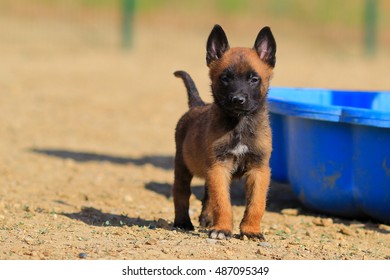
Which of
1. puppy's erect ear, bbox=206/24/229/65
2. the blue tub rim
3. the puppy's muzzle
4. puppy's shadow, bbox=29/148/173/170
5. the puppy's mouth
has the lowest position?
puppy's shadow, bbox=29/148/173/170

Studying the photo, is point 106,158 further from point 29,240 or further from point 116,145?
point 29,240

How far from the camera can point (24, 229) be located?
20.8ft

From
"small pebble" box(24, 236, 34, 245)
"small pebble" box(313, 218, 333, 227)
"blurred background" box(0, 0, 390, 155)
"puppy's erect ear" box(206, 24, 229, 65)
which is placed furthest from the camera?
"blurred background" box(0, 0, 390, 155)

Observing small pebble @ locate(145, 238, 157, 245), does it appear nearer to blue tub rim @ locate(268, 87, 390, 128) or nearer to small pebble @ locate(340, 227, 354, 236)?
small pebble @ locate(340, 227, 354, 236)

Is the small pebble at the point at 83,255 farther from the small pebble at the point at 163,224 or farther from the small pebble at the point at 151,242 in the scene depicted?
the small pebble at the point at 163,224

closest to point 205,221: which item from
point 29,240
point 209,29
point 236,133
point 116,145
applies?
point 236,133

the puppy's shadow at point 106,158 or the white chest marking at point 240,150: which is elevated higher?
the white chest marking at point 240,150

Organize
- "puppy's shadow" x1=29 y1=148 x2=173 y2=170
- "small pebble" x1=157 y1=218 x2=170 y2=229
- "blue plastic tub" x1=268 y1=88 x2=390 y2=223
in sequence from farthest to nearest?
"puppy's shadow" x1=29 y1=148 x2=173 y2=170 < "blue plastic tub" x1=268 y1=88 x2=390 y2=223 < "small pebble" x1=157 y1=218 x2=170 y2=229

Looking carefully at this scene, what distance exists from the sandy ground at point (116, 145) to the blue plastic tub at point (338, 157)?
7.7 inches

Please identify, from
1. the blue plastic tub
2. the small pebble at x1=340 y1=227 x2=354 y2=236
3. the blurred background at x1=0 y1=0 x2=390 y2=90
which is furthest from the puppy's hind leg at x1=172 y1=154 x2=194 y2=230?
the blurred background at x1=0 y1=0 x2=390 y2=90

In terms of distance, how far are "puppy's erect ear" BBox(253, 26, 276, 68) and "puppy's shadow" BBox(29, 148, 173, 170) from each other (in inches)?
156

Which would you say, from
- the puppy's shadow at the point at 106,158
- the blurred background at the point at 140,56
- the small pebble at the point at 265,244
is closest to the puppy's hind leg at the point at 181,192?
the small pebble at the point at 265,244

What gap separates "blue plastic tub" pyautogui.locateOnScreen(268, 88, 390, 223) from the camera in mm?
7254

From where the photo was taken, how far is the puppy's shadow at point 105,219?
22.7ft
